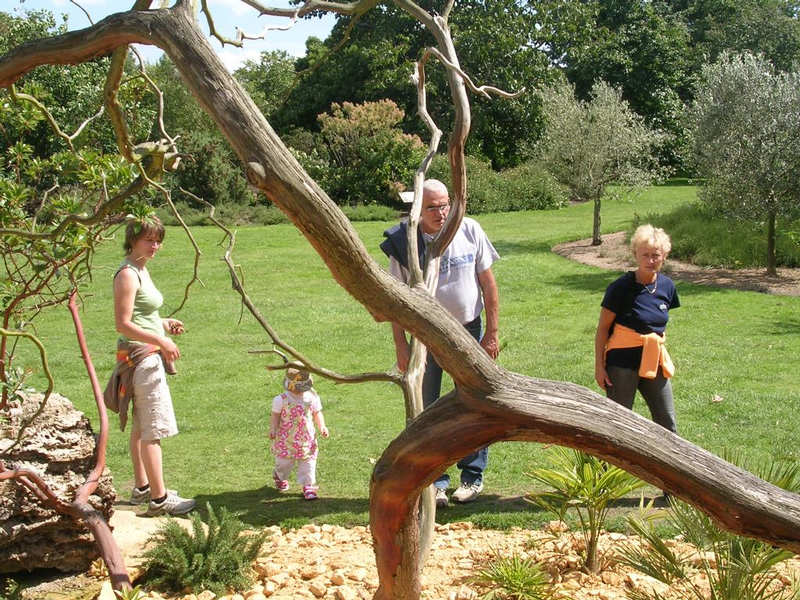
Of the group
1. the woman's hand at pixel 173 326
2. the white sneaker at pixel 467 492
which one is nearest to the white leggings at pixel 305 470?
the white sneaker at pixel 467 492

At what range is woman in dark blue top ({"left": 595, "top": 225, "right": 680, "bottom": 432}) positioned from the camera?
5801 mm

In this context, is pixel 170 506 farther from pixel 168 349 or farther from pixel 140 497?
pixel 168 349

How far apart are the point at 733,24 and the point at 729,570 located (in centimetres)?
4784

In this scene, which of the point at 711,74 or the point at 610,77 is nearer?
the point at 711,74

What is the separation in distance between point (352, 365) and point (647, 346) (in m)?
5.31

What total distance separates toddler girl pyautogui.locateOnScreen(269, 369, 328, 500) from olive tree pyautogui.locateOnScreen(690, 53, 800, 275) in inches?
424

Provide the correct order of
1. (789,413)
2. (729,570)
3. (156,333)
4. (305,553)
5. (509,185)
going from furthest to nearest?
(509,185) < (789,413) < (156,333) < (305,553) < (729,570)

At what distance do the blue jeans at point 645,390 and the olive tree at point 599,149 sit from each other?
13279mm

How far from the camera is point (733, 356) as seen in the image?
10.0m

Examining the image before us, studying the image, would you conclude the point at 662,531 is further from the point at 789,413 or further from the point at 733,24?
the point at 733,24

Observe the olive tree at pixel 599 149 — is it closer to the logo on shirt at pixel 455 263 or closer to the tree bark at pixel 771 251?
the tree bark at pixel 771 251

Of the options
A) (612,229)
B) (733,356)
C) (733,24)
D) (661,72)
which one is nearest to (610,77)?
(661,72)

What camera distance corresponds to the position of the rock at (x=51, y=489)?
4.60 m

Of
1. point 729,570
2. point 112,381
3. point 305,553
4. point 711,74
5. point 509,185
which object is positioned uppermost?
point 711,74
